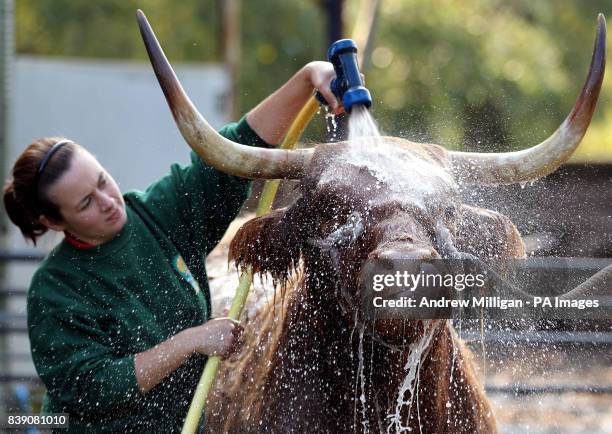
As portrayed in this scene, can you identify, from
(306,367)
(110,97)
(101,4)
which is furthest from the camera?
(101,4)

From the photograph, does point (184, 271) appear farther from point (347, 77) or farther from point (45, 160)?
point (347, 77)

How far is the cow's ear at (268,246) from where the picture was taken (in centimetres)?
326

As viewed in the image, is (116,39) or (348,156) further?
(116,39)

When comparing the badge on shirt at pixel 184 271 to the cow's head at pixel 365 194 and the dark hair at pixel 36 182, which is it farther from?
the dark hair at pixel 36 182

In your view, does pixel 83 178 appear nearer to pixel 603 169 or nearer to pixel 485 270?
pixel 485 270

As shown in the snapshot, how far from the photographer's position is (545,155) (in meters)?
3.19

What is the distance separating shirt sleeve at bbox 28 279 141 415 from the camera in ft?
10.4

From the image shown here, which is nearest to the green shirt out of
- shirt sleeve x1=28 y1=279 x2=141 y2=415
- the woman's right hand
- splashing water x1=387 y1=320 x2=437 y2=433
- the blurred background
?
shirt sleeve x1=28 y1=279 x2=141 y2=415

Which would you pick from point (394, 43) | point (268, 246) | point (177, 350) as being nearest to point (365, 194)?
point (268, 246)

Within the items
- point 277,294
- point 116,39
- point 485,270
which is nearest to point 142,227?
point 277,294

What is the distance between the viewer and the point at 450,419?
3260mm

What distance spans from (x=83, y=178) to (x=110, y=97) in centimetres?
675

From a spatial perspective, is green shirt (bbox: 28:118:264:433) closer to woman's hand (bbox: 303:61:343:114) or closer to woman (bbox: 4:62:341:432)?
woman (bbox: 4:62:341:432)

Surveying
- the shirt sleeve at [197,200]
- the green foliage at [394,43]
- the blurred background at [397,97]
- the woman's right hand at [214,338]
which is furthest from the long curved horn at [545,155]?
the green foliage at [394,43]
